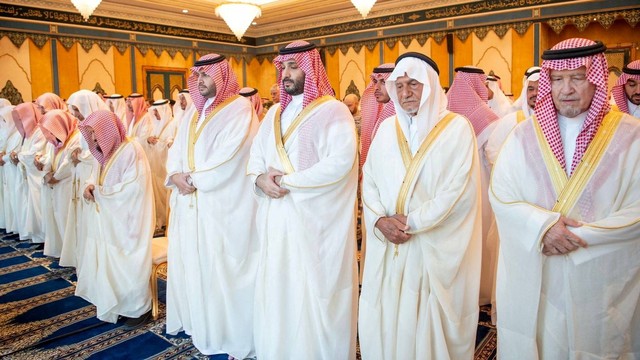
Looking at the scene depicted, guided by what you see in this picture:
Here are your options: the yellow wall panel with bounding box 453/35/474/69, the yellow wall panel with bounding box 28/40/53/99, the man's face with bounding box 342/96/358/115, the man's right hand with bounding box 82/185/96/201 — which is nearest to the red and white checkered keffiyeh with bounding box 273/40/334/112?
the man's right hand with bounding box 82/185/96/201

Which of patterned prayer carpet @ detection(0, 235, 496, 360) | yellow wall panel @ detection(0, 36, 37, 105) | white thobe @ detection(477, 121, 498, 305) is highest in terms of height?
yellow wall panel @ detection(0, 36, 37, 105)

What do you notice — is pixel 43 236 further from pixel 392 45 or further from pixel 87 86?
pixel 392 45

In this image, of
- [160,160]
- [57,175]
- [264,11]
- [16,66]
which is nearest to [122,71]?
[16,66]

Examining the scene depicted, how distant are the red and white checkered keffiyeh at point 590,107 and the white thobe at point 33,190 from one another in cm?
554

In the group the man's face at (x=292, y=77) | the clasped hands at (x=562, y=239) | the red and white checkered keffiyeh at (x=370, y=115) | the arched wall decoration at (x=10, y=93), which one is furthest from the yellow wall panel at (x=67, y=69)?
the clasped hands at (x=562, y=239)

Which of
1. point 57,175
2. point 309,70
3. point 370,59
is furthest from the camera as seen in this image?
point 370,59

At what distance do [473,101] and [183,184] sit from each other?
2.11m

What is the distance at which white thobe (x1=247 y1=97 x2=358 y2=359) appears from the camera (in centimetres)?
263

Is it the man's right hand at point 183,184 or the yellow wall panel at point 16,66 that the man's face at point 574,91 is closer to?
the man's right hand at point 183,184

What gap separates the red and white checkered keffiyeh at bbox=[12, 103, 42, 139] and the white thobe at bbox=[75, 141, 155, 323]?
3294 mm

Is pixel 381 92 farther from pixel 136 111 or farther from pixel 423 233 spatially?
pixel 136 111

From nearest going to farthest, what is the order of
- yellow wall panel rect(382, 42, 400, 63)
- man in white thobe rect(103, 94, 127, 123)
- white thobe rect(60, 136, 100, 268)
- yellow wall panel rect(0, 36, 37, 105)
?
white thobe rect(60, 136, 100, 268) → man in white thobe rect(103, 94, 127, 123) → yellow wall panel rect(0, 36, 37, 105) → yellow wall panel rect(382, 42, 400, 63)

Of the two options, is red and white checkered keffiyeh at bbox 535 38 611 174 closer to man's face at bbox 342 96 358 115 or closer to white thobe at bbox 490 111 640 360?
white thobe at bbox 490 111 640 360

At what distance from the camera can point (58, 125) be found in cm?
512
